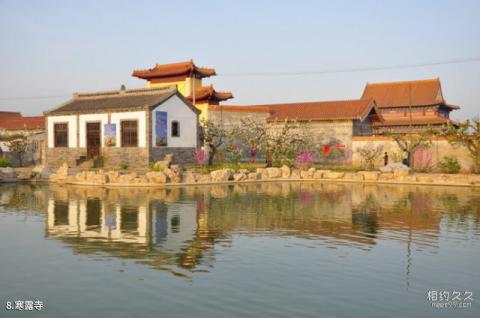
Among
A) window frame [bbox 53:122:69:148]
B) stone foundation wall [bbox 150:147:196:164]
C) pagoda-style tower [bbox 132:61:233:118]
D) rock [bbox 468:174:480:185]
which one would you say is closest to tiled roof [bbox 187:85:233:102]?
pagoda-style tower [bbox 132:61:233:118]

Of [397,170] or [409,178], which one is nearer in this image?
[409,178]

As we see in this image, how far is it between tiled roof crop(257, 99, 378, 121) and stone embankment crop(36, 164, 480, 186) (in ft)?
23.5

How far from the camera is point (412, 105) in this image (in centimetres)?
4597

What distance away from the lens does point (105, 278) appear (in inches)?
348

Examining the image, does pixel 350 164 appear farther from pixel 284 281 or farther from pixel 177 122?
pixel 284 281

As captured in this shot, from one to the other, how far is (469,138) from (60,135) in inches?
1063

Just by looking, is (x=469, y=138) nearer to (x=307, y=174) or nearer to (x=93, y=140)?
(x=307, y=174)

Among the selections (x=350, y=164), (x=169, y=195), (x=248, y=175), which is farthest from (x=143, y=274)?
(x=350, y=164)

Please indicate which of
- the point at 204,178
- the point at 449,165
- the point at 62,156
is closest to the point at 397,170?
the point at 449,165

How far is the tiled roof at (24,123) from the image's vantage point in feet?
144

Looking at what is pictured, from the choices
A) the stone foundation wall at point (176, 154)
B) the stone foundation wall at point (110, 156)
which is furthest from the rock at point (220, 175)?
the stone foundation wall at point (110, 156)

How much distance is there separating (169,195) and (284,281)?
13292mm

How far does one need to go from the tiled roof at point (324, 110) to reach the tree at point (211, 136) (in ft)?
16.4

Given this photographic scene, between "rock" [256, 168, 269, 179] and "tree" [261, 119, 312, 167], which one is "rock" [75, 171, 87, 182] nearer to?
"rock" [256, 168, 269, 179]
